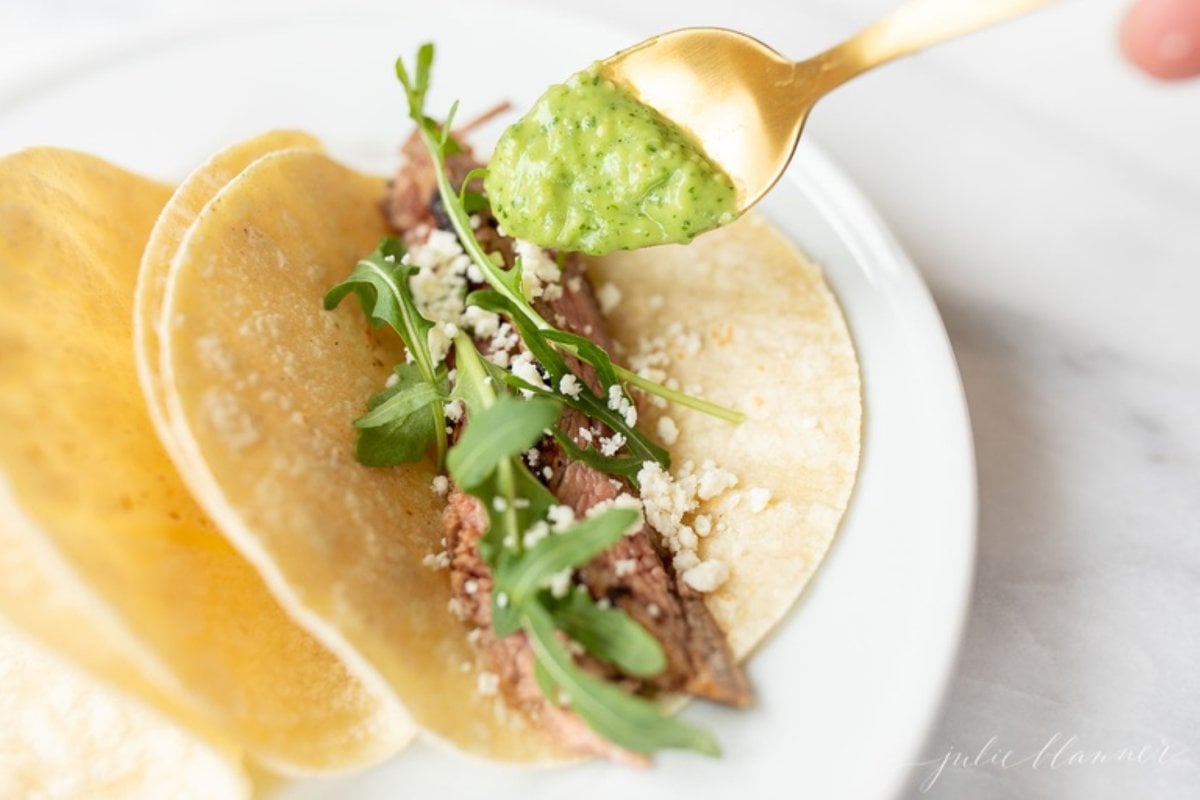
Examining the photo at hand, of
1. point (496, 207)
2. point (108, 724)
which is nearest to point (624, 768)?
point (108, 724)

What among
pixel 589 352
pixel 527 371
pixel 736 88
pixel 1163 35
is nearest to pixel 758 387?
pixel 589 352

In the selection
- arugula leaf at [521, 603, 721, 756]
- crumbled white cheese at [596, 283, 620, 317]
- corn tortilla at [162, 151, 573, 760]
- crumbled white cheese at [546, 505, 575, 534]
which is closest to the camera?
arugula leaf at [521, 603, 721, 756]

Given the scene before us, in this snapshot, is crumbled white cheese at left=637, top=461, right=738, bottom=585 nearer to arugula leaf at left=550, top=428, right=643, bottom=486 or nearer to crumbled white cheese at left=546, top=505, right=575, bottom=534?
arugula leaf at left=550, top=428, right=643, bottom=486

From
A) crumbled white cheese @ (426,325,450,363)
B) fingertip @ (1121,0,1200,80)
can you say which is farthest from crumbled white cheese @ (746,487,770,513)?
fingertip @ (1121,0,1200,80)

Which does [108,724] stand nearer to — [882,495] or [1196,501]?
[882,495]

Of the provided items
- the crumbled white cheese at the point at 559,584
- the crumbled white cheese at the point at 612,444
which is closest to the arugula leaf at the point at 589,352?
the crumbled white cheese at the point at 612,444
